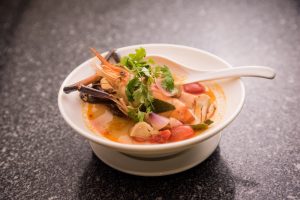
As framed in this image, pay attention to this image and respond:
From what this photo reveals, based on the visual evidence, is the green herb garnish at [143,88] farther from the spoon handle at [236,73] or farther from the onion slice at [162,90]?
the spoon handle at [236,73]

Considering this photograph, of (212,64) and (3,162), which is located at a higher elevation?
(212,64)

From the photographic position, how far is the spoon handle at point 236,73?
1.22 metres

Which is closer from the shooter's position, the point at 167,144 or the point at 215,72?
the point at 167,144

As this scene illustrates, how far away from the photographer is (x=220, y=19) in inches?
84.8

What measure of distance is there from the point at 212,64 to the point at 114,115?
1.41ft

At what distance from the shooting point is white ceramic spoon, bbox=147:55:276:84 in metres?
1.23

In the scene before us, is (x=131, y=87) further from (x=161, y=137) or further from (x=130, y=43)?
(x=130, y=43)

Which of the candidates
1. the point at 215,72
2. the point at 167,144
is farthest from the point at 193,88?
the point at 167,144

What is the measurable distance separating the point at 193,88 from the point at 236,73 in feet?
0.57

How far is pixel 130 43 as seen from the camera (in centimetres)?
200

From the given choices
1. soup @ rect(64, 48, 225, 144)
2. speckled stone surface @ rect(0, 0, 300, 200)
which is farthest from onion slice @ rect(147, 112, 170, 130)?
speckled stone surface @ rect(0, 0, 300, 200)

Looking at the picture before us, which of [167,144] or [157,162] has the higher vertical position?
[167,144]

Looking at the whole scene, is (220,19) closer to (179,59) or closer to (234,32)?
(234,32)

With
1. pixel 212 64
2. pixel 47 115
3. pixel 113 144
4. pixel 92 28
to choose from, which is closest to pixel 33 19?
pixel 92 28
